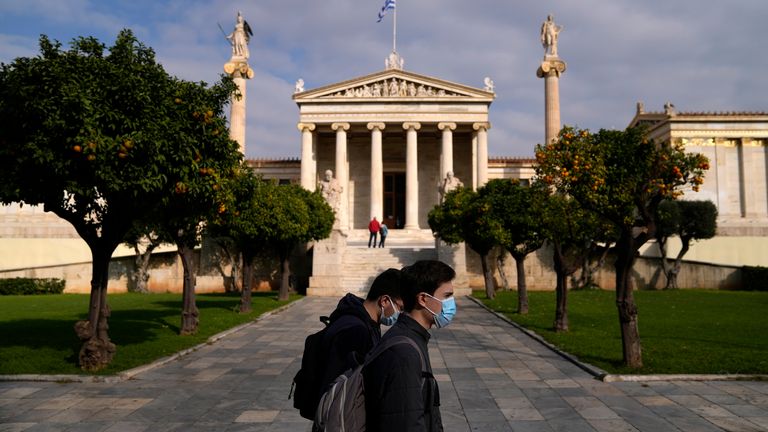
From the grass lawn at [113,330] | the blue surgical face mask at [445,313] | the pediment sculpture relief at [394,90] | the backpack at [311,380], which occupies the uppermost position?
the pediment sculpture relief at [394,90]

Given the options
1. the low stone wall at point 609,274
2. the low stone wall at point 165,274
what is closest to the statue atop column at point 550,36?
the low stone wall at point 609,274

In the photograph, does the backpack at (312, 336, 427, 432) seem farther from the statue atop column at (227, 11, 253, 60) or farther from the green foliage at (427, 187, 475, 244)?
the statue atop column at (227, 11, 253, 60)

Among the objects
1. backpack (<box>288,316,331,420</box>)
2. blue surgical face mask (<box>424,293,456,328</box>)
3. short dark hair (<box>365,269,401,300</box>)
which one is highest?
short dark hair (<box>365,269,401,300</box>)

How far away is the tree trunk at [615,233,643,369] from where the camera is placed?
1002 centimetres

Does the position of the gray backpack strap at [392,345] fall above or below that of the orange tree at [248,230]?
→ below

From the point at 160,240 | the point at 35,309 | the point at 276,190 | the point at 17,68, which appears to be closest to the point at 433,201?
the point at 160,240

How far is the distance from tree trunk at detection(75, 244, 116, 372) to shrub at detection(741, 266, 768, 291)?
31188 mm

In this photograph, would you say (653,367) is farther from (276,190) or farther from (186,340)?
(276,190)

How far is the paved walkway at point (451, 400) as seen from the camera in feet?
22.5

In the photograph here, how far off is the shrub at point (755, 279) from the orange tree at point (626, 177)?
23681 mm

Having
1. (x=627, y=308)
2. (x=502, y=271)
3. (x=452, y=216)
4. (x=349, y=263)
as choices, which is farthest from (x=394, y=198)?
(x=627, y=308)

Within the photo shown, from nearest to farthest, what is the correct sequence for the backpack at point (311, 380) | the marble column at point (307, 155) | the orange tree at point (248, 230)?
the backpack at point (311, 380), the orange tree at point (248, 230), the marble column at point (307, 155)

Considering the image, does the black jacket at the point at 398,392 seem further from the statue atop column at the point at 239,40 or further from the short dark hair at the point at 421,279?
the statue atop column at the point at 239,40

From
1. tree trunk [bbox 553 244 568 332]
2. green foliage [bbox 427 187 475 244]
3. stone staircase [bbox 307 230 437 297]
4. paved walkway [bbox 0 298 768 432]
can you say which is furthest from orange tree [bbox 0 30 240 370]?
stone staircase [bbox 307 230 437 297]
